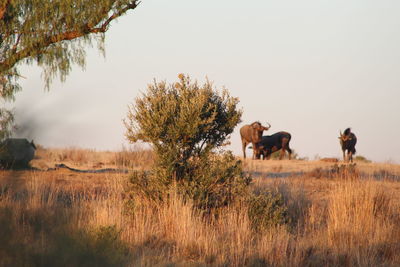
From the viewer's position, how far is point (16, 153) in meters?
21.8

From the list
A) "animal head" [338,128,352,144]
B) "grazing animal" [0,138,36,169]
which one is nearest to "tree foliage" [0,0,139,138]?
"grazing animal" [0,138,36,169]

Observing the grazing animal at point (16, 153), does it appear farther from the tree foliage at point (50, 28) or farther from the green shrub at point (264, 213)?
the green shrub at point (264, 213)

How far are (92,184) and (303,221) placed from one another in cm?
778

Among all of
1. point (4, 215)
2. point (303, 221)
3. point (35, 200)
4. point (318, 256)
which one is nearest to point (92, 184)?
point (35, 200)

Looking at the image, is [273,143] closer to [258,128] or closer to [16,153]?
[258,128]

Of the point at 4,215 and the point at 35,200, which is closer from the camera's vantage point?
the point at 4,215

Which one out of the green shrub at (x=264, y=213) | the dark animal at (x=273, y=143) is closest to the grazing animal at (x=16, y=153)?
the green shrub at (x=264, y=213)

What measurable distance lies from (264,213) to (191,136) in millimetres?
2336

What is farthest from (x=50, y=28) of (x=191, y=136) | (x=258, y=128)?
(x=258, y=128)

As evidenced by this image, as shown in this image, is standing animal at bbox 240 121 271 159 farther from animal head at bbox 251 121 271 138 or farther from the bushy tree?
the bushy tree

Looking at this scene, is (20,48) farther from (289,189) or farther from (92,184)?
(289,189)

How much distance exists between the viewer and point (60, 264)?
383 centimetres

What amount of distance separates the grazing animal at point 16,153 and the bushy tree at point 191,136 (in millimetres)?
10674

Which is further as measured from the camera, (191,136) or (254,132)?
(254,132)
